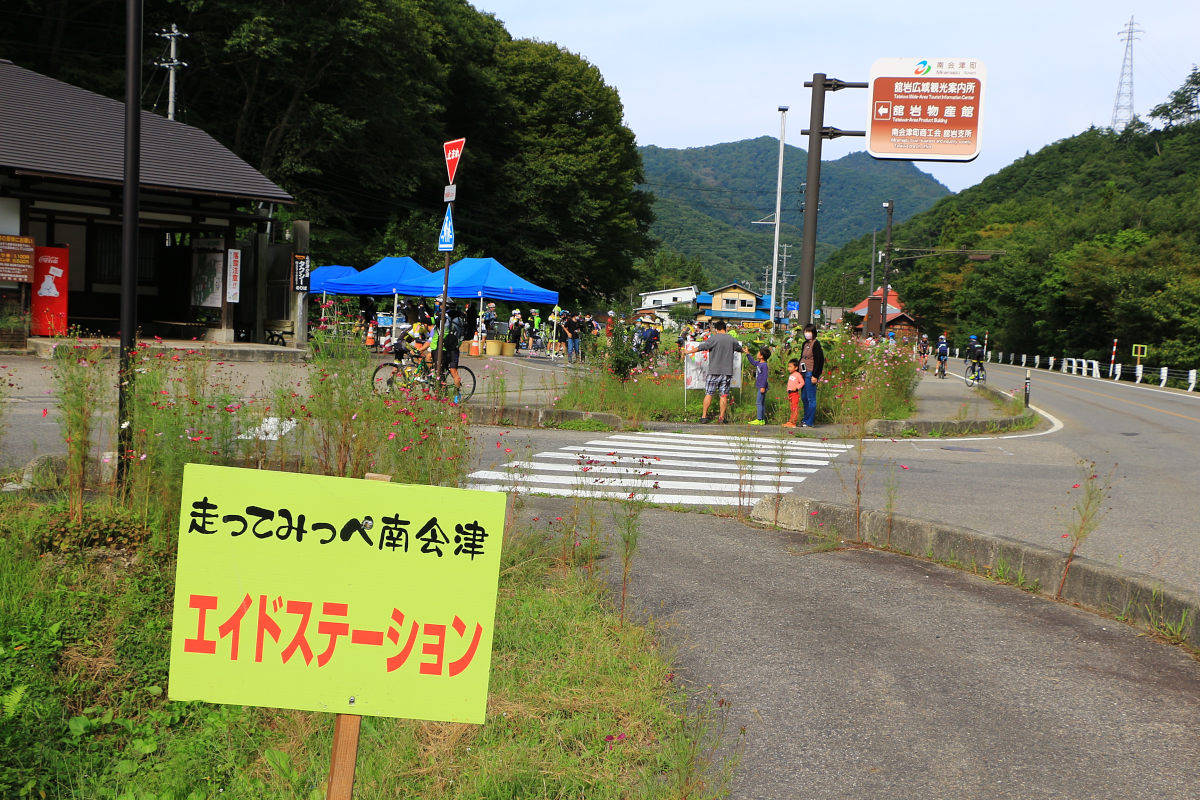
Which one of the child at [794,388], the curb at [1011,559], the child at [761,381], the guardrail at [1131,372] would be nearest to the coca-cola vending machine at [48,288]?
the child at [761,381]

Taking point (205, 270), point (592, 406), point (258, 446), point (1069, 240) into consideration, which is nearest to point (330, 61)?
point (205, 270)

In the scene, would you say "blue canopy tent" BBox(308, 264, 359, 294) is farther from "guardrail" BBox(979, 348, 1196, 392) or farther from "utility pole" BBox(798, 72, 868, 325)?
"guardrail" BBox(979, 348, 1196, 392)

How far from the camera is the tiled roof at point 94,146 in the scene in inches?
739

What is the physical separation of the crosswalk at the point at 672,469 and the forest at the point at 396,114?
23.0m

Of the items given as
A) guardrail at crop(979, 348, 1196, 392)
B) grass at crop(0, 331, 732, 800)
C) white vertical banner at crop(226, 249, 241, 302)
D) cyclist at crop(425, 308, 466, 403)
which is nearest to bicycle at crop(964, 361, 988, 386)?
guardrail at crop(979, 348, 1196, 392)

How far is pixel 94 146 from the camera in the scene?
66.4 ft

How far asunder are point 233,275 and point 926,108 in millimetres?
15056

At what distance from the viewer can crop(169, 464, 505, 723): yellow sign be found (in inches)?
89.7

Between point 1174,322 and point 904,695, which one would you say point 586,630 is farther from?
point 1174,322

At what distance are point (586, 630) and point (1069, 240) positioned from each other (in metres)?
68.1

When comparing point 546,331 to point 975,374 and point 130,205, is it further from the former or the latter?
point 130,205

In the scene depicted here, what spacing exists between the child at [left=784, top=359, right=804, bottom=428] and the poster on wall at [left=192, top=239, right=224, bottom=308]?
44.8 ft

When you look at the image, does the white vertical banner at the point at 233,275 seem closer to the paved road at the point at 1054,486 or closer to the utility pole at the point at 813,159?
the utility pole at the point at 813,159

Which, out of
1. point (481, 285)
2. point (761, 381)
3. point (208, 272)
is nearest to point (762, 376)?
point (761, 381)
